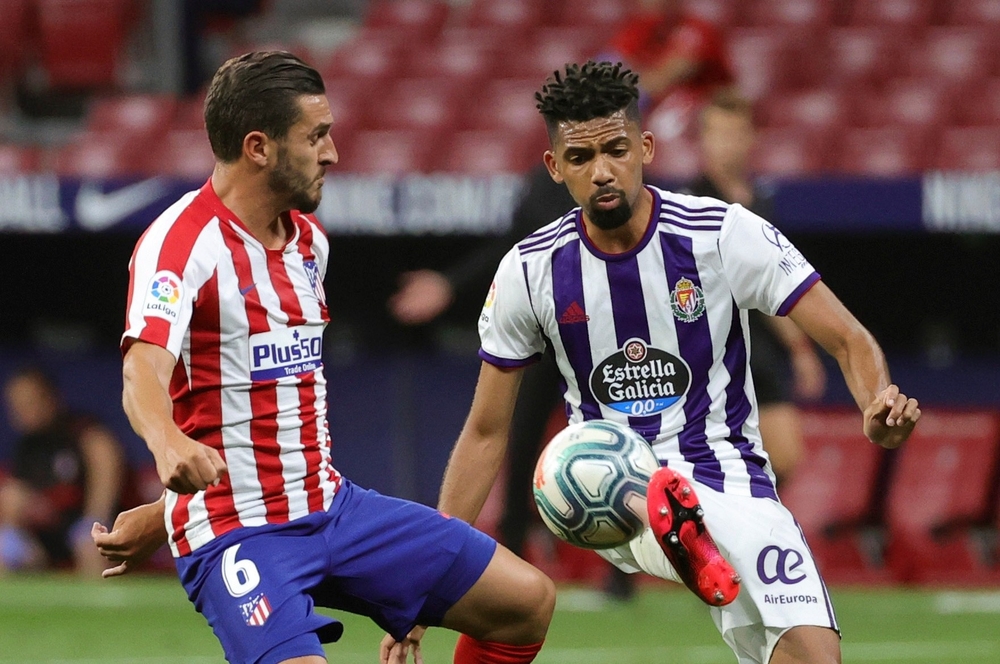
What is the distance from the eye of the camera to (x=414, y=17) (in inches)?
528

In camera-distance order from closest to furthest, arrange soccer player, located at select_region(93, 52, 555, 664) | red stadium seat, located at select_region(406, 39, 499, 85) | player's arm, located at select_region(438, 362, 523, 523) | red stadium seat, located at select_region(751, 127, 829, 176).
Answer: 1. soccer player, located at select_region(93, 52, 555, 664)
2. player's arm, located at select_region(438, 362, 523, 523)
3. red stadium seat, located at select_region(751, 127, 829, 176)
4. red stadium seat, located at select_region(406, 39, 499, 85)

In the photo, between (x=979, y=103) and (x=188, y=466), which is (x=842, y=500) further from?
(x=188, y=466)

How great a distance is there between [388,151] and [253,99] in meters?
6.75

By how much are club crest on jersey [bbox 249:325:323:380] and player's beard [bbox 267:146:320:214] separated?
32 cm

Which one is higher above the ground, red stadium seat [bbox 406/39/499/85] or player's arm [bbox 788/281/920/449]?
player's arm [bbox 788/281/920/449]

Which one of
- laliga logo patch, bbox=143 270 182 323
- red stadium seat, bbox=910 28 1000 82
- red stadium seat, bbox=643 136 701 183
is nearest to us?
laliga logo patch, bbox=143 270 182 323

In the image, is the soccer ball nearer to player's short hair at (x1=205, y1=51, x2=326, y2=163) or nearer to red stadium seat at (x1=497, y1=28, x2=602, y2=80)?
player's short hair at (x1=205, y1=51, x2=326, y2=163)

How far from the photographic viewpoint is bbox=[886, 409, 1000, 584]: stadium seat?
32.1ft

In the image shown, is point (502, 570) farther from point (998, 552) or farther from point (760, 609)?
point (998, 552)

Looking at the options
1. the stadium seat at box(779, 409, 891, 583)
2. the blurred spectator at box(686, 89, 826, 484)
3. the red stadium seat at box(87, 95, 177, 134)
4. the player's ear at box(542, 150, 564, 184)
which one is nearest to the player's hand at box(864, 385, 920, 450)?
the player's ear at box(542, 150, 564, 184)

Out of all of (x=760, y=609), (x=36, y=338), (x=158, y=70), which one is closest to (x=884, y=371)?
(x=760, y=609)

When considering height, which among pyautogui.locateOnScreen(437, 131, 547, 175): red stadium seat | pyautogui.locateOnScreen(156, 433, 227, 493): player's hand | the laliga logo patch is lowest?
pyautogui.locateOnScreen(437, 131, 547, 175): red stadium seat

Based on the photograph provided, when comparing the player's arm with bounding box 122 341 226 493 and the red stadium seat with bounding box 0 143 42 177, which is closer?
the player's arm with bounding box 122 341 226 493

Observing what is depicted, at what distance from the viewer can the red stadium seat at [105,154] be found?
1178cm
